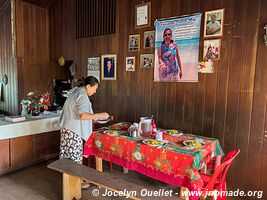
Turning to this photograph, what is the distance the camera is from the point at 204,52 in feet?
8.27

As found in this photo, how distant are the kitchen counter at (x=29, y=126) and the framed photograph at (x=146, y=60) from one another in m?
1.69

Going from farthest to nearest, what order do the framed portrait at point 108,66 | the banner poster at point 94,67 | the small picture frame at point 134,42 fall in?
the banner poster at point 94,67
the framed portrait at point 108,66
the small picture frame at point 134,42

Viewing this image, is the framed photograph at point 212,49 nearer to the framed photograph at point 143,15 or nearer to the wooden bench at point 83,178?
the framed photograph at point 143,15

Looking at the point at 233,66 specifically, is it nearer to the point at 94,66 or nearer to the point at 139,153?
the point at 139,153

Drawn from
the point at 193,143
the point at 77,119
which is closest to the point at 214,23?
the point at 193,143

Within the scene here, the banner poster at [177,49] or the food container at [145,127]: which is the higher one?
the banner poster at [177,49]

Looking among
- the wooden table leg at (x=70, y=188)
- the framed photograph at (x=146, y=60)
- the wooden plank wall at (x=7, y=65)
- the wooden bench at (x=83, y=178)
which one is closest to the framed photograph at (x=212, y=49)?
the framed photograph at (x=146, y=60)

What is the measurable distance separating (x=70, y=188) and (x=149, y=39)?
220 centimetres

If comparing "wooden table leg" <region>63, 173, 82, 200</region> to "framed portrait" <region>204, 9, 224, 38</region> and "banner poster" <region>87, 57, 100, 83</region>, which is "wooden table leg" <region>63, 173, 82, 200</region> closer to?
A: "banner poster" <region>87, 57, 100, 83</region>

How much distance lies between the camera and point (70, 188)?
7.26ft

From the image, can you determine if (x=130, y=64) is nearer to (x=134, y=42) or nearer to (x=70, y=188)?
(x=134, y=42)

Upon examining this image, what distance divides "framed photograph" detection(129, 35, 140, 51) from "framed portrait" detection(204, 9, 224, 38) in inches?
39.0

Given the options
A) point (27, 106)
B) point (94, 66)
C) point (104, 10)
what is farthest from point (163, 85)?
point (27, 106)

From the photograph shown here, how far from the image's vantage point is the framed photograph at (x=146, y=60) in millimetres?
2951
